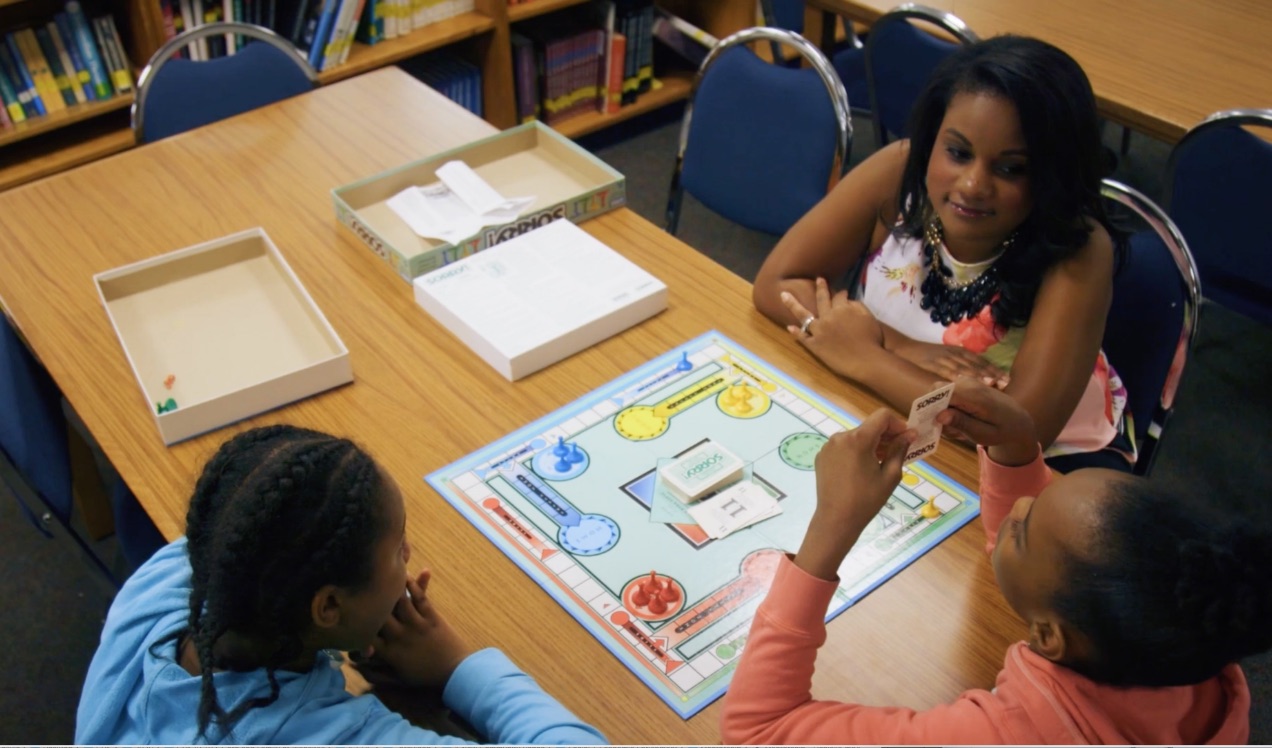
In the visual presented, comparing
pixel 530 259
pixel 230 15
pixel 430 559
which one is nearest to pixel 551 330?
pixel 530 259

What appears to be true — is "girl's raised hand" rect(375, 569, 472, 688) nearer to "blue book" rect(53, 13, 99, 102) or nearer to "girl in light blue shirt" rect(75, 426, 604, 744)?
"girl in light blue shirt" rect(75, 426, 604, 744)

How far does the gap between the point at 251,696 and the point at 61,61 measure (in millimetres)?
2362

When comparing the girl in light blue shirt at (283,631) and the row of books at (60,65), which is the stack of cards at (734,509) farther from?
the row of books at (60,65)

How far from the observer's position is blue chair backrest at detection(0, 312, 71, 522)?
1531 millimetres

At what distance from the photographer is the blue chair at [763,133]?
209 cm

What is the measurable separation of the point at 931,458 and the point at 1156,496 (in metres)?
0.50

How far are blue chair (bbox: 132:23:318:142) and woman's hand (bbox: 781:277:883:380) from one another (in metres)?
1.37

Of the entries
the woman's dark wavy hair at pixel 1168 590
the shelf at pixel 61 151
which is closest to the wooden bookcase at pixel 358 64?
the shelf at pixel 61 151

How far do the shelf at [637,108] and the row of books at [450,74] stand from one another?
0.30 m

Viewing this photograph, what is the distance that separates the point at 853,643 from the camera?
3.92 ft

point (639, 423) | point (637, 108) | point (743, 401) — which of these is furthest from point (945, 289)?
point (637, 108)

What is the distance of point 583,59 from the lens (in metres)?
3.68

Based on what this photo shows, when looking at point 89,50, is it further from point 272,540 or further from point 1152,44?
point 1152,44

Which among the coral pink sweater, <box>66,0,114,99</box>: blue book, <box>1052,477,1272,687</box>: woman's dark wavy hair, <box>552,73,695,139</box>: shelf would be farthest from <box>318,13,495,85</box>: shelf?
<box>1052,477,1272,687</box>: woman's dark wavy hair
